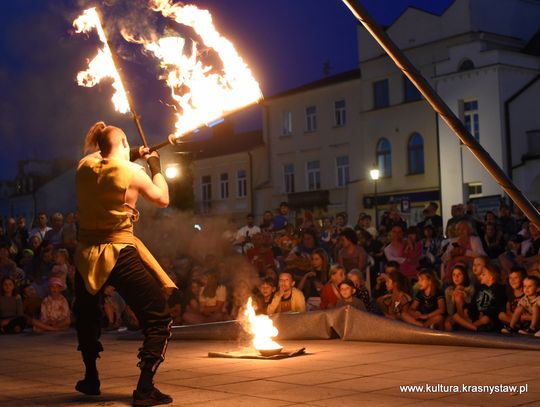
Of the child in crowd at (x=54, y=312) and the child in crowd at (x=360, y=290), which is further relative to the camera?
the child in crowd at (x=54, y=312)

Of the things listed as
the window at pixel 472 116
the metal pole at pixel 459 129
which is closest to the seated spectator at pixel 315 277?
the metal pole at pixel 459 129

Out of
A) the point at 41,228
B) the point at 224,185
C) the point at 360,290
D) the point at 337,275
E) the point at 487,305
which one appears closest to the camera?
the point at 487,305

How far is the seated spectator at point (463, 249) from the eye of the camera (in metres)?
12.3

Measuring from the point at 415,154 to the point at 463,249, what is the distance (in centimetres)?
2902

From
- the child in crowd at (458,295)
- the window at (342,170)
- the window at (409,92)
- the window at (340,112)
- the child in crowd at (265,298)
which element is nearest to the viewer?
the child in crowd at (458,295)

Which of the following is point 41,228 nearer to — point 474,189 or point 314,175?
point 474,189

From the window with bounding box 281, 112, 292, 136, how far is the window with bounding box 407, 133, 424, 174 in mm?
9807

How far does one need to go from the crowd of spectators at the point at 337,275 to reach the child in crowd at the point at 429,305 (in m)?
0.01

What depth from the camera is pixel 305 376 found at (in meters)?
7.42

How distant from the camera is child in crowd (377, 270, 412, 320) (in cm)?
1149

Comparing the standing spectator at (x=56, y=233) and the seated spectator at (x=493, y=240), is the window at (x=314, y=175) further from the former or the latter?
the seated spectator at (x=493, y=240)

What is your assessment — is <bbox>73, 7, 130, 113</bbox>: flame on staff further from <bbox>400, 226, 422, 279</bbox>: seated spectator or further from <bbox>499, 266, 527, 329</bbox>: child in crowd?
<bbox>400, 226, 422, 279</bbox>: seated spectator

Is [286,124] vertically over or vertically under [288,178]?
over

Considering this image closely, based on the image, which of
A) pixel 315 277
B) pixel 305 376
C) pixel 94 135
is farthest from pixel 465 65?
pixel 94 135
